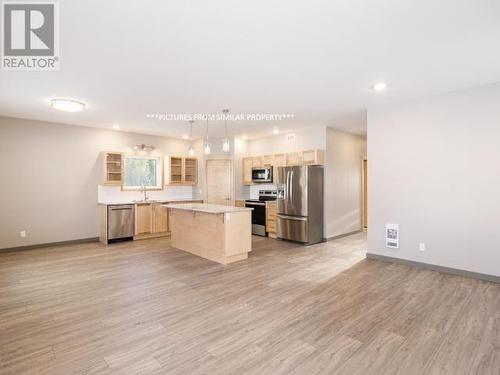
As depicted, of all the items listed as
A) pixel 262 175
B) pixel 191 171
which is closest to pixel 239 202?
pixel 262 175

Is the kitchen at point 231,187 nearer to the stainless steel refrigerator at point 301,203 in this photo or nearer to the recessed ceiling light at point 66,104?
the stainless steel refrigerator at point 301,203

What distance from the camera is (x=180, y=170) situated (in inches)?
314

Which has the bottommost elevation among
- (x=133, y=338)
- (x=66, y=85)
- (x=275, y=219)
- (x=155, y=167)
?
(x=133, y=338)

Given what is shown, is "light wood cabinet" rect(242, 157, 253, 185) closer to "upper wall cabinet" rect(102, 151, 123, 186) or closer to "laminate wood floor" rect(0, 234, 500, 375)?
"upper wall cabinet" rect(102, 151, 123, 186)

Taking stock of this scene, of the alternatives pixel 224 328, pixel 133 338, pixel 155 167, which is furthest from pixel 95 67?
pixel 155 167

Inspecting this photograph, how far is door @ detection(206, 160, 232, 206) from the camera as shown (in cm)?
773

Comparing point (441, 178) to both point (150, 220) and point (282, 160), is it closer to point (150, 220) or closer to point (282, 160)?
point (282, 160)

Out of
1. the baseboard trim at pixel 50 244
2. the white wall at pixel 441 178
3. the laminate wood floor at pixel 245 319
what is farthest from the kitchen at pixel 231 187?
the white wall at pixel 441 178

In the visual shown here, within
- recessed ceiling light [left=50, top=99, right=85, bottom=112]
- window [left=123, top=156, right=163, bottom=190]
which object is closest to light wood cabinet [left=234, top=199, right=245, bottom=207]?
window [left=123, top=156, right=163, bottom=190]

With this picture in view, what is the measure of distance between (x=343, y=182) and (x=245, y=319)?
5.05 metres

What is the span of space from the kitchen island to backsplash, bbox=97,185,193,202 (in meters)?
2.31

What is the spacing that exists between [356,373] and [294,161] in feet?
16.9

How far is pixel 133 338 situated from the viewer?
238cm

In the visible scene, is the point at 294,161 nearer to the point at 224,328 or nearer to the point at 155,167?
the point at 155,167
